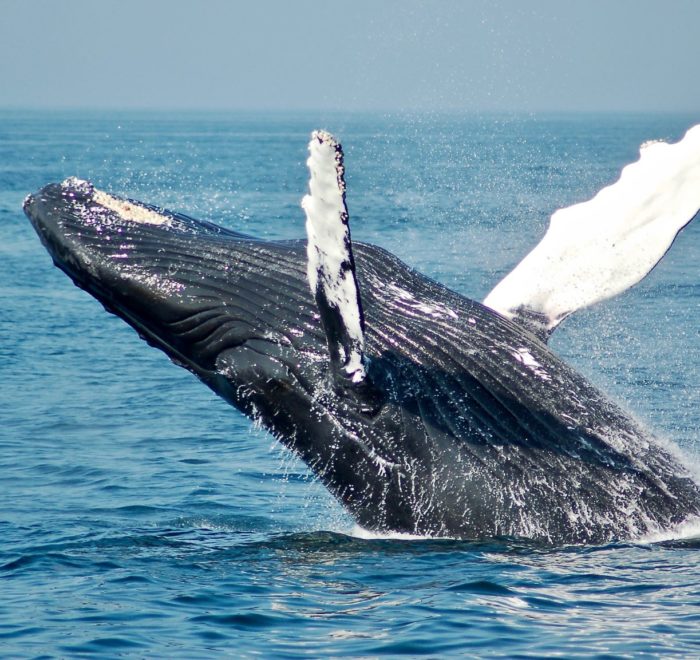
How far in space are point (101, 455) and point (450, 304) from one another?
5483mm

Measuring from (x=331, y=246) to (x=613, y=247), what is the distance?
2.34 m

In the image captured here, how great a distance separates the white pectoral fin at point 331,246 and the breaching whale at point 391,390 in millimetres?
534

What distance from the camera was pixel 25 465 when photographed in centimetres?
1195

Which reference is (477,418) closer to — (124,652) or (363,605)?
(363,605)

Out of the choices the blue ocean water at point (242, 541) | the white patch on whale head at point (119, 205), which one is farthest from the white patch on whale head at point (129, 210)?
the blue ocean water at point (242, 541)

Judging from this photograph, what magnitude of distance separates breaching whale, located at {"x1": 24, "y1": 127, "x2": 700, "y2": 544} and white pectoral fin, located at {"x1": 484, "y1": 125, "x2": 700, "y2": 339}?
51cm

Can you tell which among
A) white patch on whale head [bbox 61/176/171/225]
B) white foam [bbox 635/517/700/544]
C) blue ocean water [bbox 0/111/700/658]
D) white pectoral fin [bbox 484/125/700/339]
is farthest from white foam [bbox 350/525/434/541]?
white patch on whale head [bbox 61/176/171/225]

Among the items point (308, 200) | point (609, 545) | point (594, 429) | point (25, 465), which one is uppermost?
point (308, 200)

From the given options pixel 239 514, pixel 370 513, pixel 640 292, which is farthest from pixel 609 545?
pixel 640 292

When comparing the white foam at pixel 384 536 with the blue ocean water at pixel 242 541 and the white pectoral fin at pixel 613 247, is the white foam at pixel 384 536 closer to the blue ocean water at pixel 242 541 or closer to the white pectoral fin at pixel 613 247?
the blue ocean water at pixel 242 541

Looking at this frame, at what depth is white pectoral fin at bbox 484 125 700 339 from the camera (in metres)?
8.27

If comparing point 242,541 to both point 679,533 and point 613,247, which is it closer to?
point 679,533

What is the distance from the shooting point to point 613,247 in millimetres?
8375

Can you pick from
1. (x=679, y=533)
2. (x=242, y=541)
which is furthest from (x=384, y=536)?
(x=679, y=533)
